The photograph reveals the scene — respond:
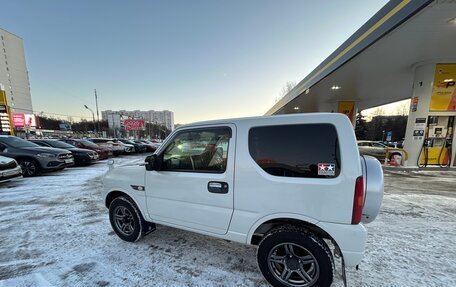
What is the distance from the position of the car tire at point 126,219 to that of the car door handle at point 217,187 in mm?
1458

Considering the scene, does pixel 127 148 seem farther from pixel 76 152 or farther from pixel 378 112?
pixel 378 112

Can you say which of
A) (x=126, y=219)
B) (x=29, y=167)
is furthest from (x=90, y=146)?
(x=126, y=219)

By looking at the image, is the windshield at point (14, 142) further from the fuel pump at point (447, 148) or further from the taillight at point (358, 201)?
the fuel pump at point (447, 148)

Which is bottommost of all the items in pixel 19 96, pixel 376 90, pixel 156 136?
pixel 156 136

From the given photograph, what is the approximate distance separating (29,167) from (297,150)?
10444 mm

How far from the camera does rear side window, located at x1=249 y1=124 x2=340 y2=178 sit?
6.08 ft

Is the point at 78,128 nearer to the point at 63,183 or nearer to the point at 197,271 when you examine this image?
the point at 63,183

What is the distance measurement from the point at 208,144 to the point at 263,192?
1.02 m

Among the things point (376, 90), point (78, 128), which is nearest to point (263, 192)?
point (376, 90)

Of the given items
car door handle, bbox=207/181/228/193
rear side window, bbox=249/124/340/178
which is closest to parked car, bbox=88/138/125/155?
car door handle, bbox=207/181/228/193

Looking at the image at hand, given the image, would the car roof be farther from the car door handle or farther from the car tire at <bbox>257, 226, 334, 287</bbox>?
the car tire at <bbox>257, 226, 334, 287</bbox>

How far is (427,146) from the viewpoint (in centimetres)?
952

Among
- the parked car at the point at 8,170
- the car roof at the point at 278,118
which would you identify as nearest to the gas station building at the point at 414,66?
the car roof at the point at 278,118

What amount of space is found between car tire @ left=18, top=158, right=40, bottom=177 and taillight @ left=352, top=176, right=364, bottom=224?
416 inches
